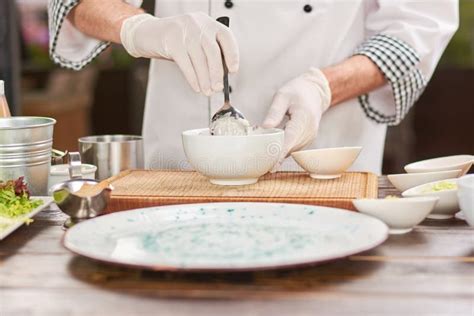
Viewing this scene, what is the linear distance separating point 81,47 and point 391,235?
148cm

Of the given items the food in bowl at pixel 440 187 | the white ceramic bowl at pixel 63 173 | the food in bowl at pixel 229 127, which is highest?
the food in bowl at pixel 229 127

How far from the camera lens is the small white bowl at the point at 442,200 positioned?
152cm

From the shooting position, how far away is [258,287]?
3.72ft

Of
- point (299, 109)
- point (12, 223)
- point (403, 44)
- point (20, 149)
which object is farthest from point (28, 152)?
point (403, 44)

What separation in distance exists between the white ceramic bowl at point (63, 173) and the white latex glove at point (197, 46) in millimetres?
332

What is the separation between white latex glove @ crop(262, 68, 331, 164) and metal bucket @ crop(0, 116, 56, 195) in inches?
22.5

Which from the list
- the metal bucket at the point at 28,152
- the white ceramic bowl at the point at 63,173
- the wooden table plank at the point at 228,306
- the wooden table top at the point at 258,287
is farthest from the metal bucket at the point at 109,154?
the wooden table plank at the point at 228,306

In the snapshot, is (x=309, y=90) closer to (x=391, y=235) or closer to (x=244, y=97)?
(x=244, y=97)

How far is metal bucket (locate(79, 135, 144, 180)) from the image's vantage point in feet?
6.61

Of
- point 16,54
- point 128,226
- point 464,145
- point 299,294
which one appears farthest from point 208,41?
point 464,145

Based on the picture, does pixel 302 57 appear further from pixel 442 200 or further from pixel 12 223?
pixel 12 223

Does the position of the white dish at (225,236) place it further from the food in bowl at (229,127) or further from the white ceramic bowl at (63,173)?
the white ceramic bowl at (63,173)

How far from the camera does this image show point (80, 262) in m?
1.28

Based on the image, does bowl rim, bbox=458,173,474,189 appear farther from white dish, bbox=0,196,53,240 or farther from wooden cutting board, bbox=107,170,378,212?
white dish, bbox=0,196,53,240
